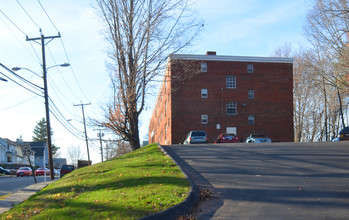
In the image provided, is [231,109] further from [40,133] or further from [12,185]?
[40,133]

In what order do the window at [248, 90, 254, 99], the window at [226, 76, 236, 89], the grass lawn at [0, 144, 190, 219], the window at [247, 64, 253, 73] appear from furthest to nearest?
the window at [247, 64, 253, 73]
the window at [248, 90, 254, 99]
the window at [226, 76, 236, 89]
the grass lawn at [0, 144, 190, 219]

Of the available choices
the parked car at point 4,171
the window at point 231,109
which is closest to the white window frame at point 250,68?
the window at point 231,109

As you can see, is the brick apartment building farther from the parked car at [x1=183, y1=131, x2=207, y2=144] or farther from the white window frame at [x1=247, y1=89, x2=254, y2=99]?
the parked car at [x1=183, y1=131, x2=207, y2=144]

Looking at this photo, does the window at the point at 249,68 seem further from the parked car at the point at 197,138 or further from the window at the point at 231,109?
the parked car at the point at 197,138

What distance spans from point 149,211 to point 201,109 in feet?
131

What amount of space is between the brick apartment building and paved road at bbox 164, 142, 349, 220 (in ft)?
93.4

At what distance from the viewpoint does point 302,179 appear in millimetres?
12297

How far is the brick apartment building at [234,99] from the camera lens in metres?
47.7

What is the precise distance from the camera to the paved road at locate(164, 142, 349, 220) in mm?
8562

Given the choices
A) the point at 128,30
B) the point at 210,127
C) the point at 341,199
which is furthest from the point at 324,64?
the point at 341,199

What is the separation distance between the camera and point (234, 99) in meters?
48.7

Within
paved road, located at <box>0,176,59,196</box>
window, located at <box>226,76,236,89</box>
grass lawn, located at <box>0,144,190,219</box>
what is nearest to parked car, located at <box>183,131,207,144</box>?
window, located at <box>226,76,236,89</box>

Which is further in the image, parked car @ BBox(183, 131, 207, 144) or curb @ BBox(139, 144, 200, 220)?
parked car @ BBox(183, 131, 207, 144)

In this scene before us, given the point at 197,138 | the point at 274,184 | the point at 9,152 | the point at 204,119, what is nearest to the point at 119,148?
the point at 9,152
